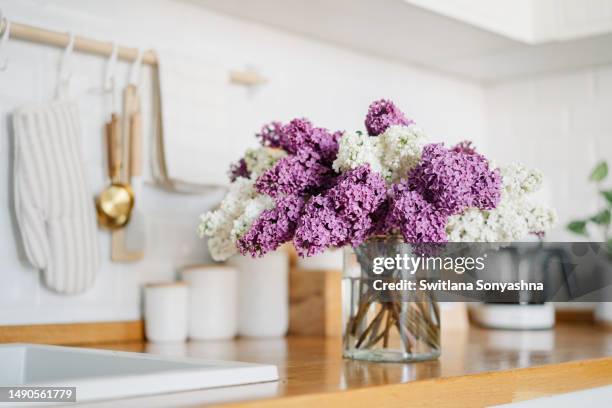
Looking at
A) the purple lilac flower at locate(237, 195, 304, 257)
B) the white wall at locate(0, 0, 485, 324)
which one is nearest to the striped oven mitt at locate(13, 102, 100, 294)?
the white wall at locate(0, 0, 485, 324)

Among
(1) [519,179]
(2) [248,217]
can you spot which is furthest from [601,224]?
(2) [248,217]

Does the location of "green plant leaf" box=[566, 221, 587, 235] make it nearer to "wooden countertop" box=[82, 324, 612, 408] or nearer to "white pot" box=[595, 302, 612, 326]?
"white pot" box=[595, 302, 612, 326]

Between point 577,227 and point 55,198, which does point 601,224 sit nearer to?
point 577,227

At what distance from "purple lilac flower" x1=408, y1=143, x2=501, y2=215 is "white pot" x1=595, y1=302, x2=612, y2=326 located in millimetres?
1160

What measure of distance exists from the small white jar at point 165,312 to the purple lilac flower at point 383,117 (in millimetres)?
559

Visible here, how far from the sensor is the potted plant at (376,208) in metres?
1.12

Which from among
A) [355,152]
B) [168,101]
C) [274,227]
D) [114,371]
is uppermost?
[168,101]

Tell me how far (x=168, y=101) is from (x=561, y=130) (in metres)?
1.25

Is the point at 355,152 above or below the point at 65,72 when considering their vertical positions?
below

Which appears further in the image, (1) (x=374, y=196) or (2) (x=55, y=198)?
(2) (x=55, y=198)

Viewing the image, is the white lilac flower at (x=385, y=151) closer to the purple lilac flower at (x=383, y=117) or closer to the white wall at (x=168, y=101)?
the purple lilac flower at (x=383, y=117)

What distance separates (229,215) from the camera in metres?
1.29

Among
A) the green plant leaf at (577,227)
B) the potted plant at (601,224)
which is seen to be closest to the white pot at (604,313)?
the potted plant at (601,224)

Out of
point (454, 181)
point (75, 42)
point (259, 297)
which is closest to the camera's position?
point (454, 181)
